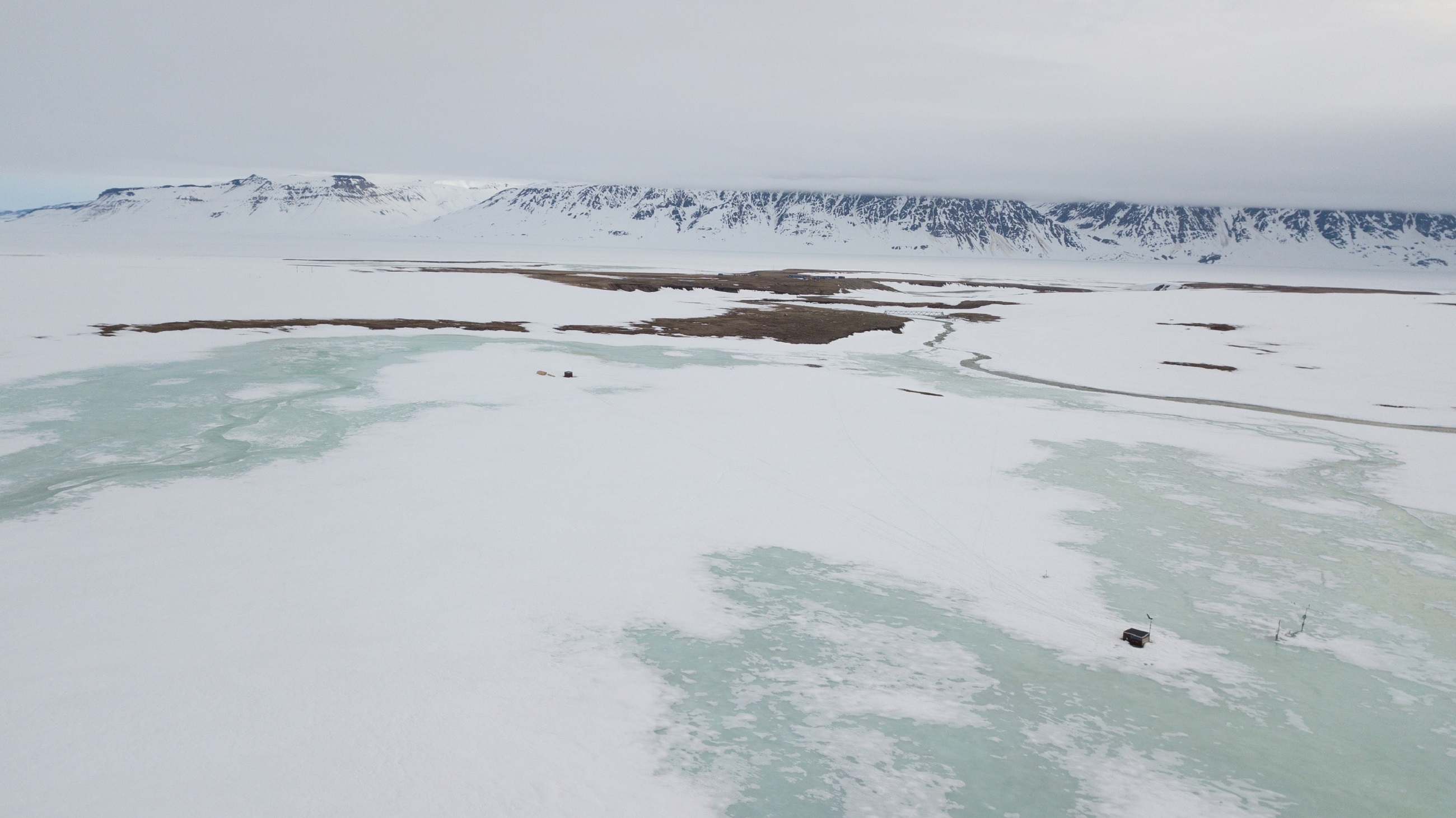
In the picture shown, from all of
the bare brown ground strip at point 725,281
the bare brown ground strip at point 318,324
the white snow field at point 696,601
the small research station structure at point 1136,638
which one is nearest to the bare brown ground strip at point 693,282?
the bare brown ground strip at point 725,281

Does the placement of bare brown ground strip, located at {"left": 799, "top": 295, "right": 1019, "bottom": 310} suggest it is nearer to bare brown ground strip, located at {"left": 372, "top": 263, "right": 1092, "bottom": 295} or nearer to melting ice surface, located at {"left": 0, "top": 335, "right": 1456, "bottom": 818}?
bare brown ground strip, located at {"left": 372, "top": 263, "right": 1092, "bottom": 295}

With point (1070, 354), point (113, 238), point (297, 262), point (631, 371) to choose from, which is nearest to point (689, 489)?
point (631, 371)

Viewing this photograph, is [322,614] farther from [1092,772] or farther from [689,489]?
[1092,772]

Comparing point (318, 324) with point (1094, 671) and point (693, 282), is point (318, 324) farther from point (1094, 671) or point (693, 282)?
point (693, 282)

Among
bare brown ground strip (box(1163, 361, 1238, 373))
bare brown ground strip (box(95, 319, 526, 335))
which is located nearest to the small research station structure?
bare brown ground strip (box(1163, 361, 1238, 373))

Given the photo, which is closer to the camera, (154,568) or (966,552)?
(154,568)

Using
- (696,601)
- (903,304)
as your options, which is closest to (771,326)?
(903,304)
